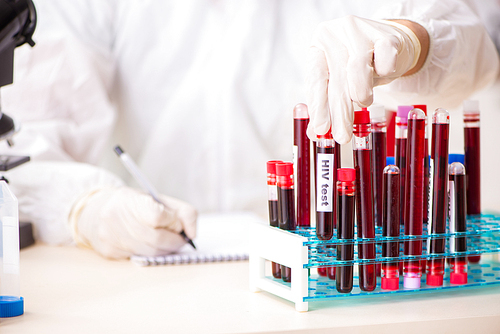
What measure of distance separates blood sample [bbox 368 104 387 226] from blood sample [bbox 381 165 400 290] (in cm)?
3

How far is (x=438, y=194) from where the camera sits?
2.56 ft

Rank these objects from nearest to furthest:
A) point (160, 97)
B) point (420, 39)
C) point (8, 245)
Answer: point (8, 245), point (420, 39), point (160, 97)

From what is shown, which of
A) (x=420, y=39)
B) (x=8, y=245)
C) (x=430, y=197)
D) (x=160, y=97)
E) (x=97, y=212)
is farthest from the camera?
(x=160, y=97)

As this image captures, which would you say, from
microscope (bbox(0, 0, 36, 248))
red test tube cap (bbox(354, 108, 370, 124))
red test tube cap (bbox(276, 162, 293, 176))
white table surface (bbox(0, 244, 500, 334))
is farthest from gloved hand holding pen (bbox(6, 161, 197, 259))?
red test tube cap (bbox(354, 108, 370, 124))

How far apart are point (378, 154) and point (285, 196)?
0.52ft

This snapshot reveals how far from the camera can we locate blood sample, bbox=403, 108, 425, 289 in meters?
0.76

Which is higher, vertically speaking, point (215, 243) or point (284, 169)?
point (284, 169)

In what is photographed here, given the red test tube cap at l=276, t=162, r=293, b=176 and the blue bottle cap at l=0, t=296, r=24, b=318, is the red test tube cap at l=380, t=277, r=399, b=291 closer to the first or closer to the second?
the red test tube cap at l=276, t=162, r=293, b=176

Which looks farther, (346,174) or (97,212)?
(97,212)

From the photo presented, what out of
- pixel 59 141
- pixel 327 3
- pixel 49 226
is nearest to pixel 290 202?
pixel 49 226

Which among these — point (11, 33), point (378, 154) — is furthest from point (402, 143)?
point (11, 33)

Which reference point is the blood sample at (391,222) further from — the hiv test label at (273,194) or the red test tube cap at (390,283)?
the hiv test label at (273,194)

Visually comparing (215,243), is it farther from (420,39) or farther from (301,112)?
(420,39)

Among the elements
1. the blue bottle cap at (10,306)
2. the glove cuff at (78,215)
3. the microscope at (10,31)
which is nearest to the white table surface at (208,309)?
the blue bottle cap at (10,306)
